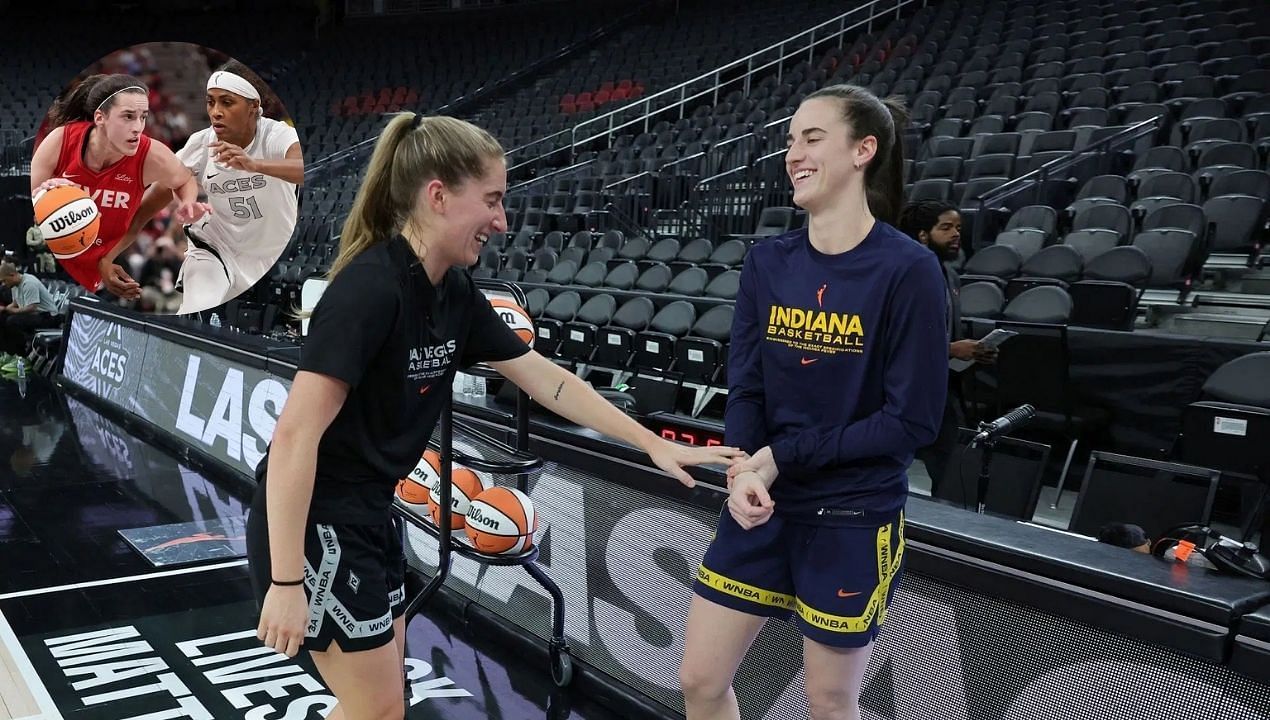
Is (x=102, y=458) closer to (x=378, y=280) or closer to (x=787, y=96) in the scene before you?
(x=378, y=280)

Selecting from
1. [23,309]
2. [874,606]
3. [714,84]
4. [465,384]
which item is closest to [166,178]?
[465,384]

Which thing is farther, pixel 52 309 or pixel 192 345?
pixel 52 309

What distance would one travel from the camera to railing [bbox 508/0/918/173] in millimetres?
14562

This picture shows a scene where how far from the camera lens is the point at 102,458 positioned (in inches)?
254

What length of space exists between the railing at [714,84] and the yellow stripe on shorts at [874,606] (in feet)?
42.5

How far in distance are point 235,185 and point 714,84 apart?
43.6 ft

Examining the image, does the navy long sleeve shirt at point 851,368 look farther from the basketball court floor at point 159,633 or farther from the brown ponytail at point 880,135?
the basketball court floor at point 159,633

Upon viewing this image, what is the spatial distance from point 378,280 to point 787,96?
12160mm

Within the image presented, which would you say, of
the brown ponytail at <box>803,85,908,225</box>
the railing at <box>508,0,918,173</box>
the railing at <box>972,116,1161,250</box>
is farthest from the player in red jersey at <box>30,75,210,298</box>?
the railing at <box>508,0,918,173</box>

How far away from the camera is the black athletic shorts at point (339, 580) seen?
5.29 feet

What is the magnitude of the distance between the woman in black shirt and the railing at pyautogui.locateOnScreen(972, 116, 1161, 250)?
6278 mm

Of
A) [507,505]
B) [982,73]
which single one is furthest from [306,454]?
[982,73]

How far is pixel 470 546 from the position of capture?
2787mm

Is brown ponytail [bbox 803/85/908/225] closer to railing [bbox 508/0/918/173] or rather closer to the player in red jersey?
the player in red jersey
